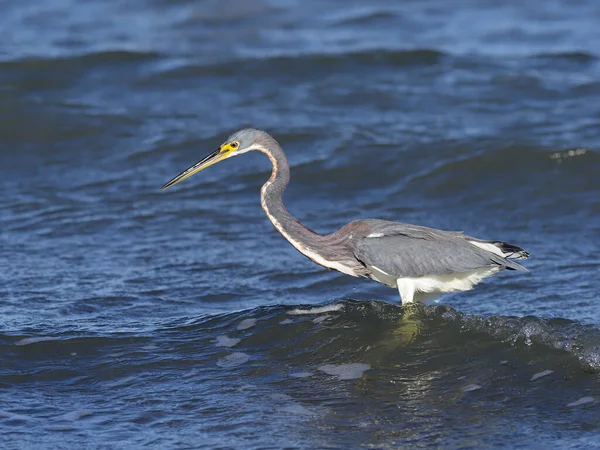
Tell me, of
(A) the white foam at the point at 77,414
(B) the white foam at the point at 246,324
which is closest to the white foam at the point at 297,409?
(A) the white foam at the point at 77,414

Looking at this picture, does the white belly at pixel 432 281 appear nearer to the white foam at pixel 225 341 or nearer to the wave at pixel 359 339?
the wave at pixel 359 339

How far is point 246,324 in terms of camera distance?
7.70 meters

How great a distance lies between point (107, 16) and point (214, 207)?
25.6 ft

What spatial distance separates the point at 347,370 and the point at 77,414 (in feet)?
5.95

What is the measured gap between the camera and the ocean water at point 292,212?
21.1ft

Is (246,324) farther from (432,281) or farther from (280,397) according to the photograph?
(432,281)

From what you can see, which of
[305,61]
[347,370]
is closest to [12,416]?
[347,370]

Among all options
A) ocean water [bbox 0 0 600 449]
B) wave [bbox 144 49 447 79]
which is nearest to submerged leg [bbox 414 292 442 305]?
ocean water [bbox 0 0 600 449]

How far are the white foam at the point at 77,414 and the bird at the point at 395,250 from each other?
2.13m

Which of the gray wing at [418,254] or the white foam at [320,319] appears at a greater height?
the gray wing at [418,254]

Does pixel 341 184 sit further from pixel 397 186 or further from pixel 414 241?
pixel 414 241

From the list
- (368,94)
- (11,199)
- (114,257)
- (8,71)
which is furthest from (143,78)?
(114,257)

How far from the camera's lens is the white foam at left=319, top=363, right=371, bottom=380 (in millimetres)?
6941

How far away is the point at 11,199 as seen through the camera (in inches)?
422
